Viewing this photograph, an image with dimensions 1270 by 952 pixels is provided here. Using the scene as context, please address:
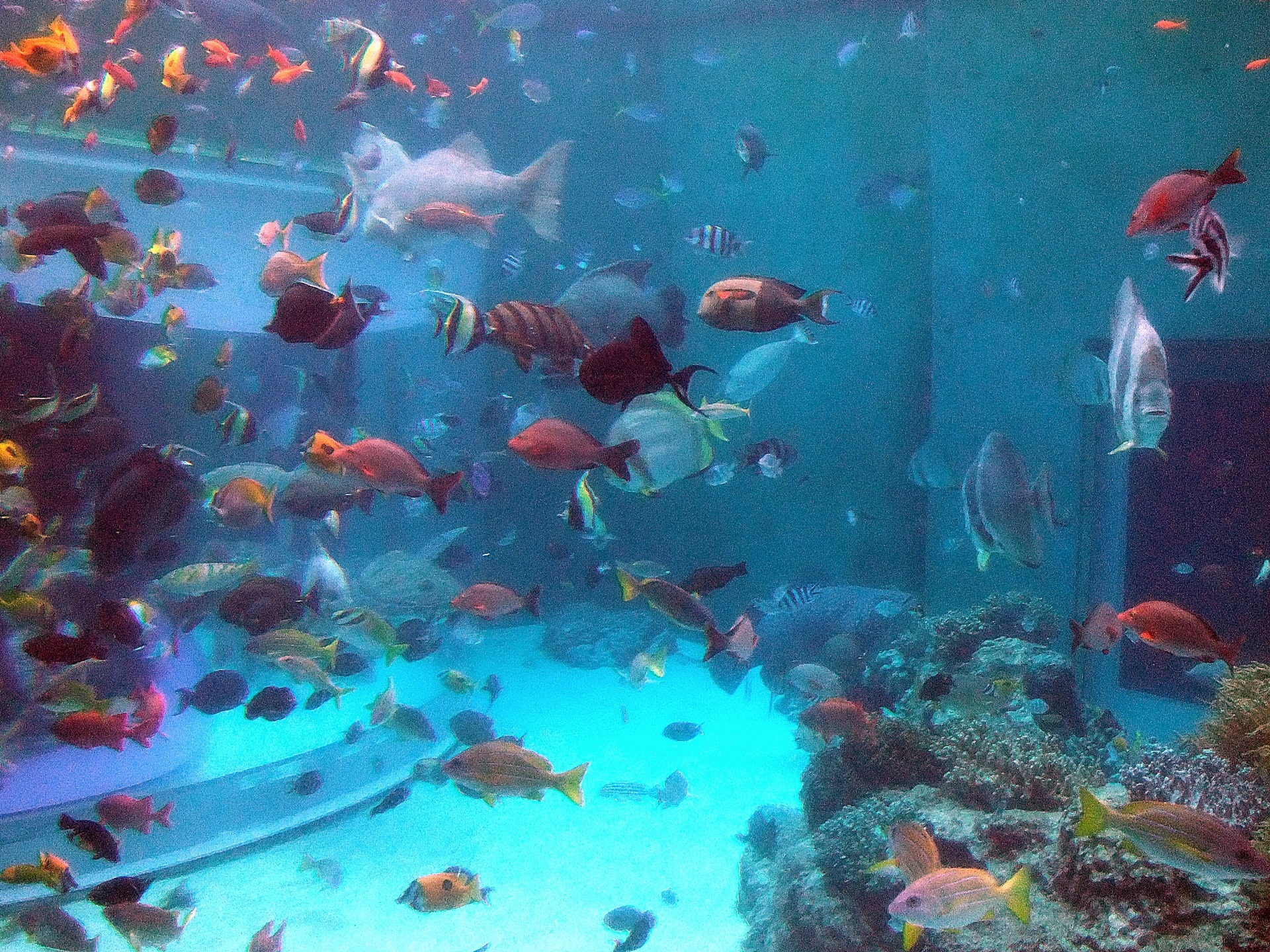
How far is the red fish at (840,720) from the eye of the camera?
16.3 feet

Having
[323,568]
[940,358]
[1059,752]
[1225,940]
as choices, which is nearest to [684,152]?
[940,358]

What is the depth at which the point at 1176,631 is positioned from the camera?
3.48 m

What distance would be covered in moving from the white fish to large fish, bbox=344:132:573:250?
9.37ft

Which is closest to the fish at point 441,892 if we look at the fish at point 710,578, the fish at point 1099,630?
the fish at point 710,578

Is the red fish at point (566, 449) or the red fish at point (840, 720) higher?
the red fish at point (566, 449)

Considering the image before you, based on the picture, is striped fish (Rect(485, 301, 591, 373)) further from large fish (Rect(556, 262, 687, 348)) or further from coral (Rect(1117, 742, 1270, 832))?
coral (Rect(1117, 742, 1270, 832))

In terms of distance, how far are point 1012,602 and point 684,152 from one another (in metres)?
10.6

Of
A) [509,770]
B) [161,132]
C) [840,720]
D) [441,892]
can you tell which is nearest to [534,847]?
[441,892]

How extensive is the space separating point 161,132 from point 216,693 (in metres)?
4.21

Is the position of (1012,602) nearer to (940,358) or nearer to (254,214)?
(940,358)

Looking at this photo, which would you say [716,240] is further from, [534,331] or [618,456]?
[618,456]

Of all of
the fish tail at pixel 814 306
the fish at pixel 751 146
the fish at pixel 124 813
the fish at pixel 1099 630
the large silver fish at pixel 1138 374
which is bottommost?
the fish at pixel 124 813

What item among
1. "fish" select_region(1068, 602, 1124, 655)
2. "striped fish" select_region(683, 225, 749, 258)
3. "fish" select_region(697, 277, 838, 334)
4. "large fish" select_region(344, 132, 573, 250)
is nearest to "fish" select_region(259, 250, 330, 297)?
"large fish" select_region(344, 132, 573, 250)

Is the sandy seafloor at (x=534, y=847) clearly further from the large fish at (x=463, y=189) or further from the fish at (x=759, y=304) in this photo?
the large fish at (x=463, y=189)
